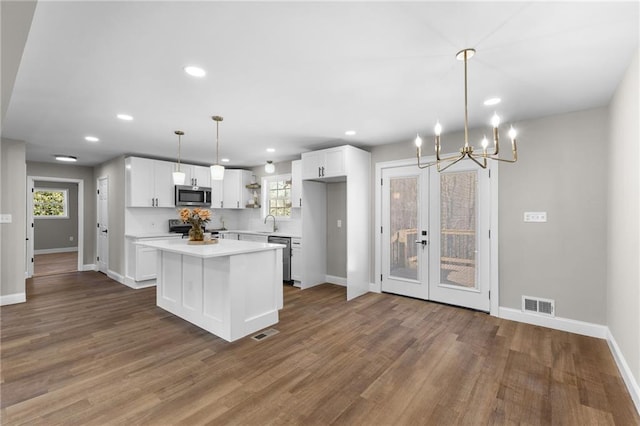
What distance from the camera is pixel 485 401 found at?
2129 mm

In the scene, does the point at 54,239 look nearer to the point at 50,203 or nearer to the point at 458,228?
the point at 50,203

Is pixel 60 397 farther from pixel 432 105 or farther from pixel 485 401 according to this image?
pixel 432 105

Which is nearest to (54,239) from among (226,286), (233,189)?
(233,189)

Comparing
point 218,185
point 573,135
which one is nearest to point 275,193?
point 218,185

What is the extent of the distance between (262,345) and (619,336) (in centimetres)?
331

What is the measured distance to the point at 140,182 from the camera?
5.47 metres

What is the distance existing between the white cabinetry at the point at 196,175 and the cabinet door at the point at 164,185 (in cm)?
30

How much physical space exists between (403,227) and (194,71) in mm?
3540

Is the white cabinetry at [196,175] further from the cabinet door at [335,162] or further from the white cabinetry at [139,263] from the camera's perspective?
the cabinet door at [335,162]

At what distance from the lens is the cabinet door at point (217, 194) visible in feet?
21.7

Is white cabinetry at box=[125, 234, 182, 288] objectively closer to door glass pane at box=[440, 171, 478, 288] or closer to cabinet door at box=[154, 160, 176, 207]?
cabinet door at box=[154, 160, 176, 207]

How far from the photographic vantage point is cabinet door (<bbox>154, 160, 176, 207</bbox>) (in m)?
5.72

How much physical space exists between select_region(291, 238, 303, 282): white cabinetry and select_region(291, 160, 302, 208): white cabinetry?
690mm

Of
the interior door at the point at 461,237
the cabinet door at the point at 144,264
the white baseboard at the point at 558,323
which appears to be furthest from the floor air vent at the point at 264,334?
the cabinet door at the point at 144,264
